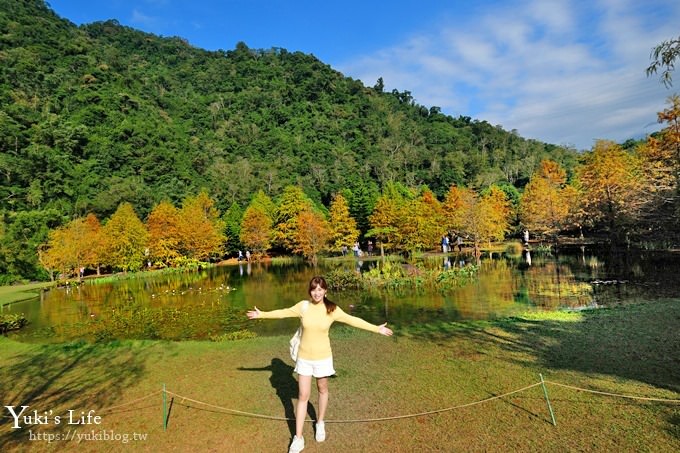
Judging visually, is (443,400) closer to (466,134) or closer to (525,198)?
(525,198)

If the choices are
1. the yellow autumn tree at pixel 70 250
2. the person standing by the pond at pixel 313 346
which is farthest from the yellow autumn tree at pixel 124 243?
the person standing by the pond at pixel 313 346

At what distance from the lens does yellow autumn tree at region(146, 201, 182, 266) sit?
39188 mm

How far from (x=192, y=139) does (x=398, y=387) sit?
93458 mm

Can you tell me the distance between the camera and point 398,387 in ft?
19.9

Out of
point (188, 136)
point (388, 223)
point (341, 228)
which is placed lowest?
point (341, 228)

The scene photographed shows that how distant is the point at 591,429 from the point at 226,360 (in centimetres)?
638

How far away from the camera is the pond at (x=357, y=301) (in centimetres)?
1272

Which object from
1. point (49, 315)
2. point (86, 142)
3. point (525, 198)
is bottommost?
point (49, 315)

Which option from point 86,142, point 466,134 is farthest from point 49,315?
point 466,134

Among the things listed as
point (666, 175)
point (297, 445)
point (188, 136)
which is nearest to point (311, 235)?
point (666, 175)

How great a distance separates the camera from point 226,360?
805 cm

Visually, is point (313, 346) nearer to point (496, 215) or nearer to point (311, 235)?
point (311, 235)

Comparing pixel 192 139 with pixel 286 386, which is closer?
pixel 286 386

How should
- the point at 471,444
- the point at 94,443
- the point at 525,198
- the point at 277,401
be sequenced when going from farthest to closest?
the point at 525,198, the point at 277,401, the point at 94,443, the point at 471,444
